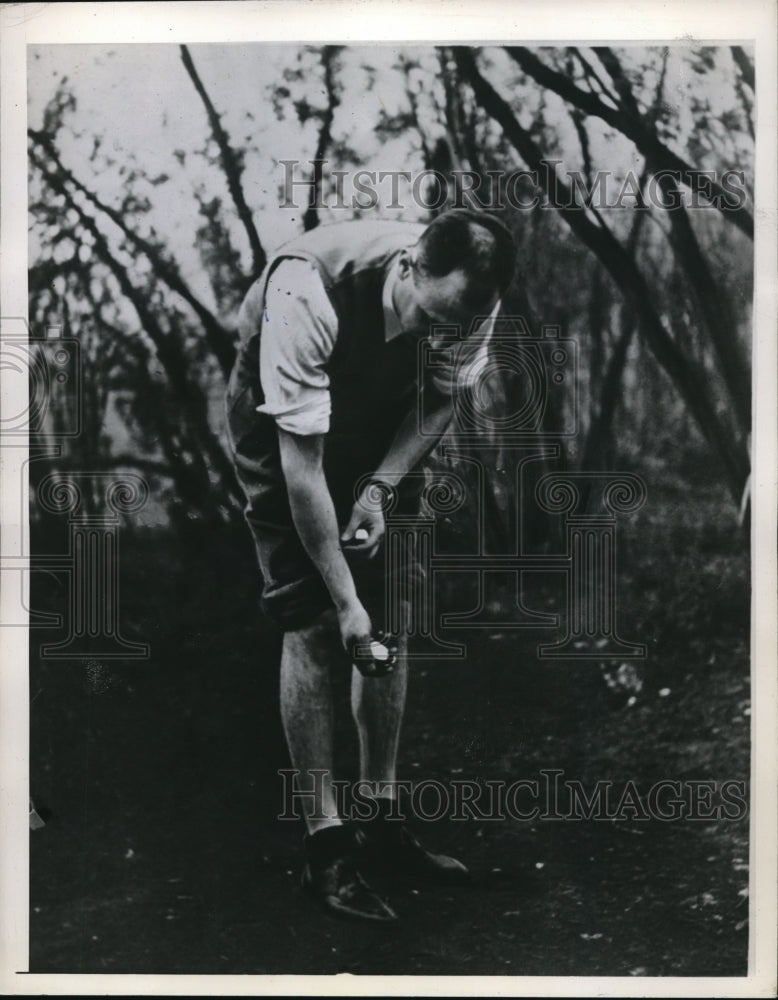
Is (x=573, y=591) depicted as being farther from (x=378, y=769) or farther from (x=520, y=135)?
(x=520, y=135)

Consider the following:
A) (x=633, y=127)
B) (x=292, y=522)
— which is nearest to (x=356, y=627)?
(x=292, y=522)

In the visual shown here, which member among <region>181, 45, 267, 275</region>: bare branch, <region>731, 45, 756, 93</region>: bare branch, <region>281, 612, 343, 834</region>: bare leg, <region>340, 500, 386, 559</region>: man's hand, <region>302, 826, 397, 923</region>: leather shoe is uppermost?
<region>731, 45, 756, 93</region>: bare branch

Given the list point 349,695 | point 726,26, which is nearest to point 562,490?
point 349,695

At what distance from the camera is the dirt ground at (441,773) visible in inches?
126

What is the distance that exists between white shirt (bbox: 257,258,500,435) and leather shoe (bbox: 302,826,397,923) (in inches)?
61.7

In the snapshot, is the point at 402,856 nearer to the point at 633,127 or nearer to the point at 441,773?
the point at 441,773

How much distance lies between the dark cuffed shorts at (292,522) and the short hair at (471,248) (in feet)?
2.23

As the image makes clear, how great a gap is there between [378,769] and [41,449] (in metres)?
1.77

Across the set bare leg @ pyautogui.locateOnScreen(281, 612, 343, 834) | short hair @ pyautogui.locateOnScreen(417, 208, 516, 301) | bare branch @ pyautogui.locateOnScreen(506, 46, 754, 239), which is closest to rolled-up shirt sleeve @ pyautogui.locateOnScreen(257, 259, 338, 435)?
short hair @ pyautogui.locateOnScreen(417, 208, 516, 301)

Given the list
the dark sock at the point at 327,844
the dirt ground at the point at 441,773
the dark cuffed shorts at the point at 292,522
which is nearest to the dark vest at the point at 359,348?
the dark cuffed shorts at the point at 292,522

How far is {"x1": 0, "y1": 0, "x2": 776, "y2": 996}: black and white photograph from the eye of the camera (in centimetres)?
321

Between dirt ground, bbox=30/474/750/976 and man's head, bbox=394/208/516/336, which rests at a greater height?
man's head, bbox=394/208/516/336

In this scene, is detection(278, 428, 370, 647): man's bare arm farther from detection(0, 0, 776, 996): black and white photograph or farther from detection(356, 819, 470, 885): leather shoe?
detection(356, 819, 470, 885): leather shoe

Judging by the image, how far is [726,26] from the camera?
3.25 meters
